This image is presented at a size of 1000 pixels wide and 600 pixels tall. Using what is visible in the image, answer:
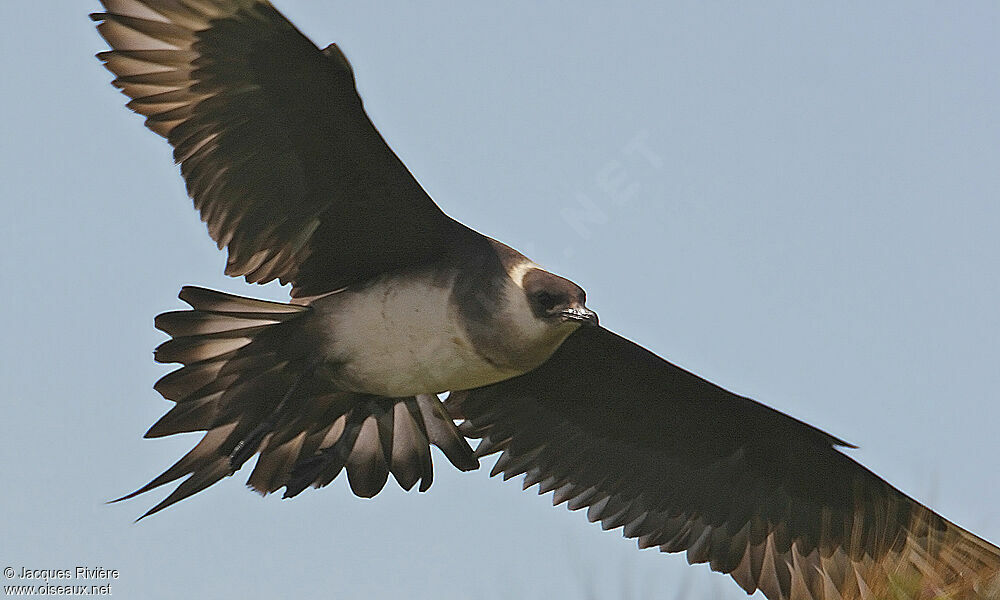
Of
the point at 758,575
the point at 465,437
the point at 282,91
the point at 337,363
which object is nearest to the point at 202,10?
the point at 282,91

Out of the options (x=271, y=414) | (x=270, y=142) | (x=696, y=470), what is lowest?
(x=271, y=414)

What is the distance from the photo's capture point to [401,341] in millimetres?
5605

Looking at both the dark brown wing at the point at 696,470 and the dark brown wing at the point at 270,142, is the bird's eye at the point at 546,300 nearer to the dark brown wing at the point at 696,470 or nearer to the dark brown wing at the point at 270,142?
the dark brown wing at the point at 270,142

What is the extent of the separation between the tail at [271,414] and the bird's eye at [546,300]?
1001mm

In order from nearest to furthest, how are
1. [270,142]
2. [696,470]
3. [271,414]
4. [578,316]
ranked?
[578,316] → [270,142] → [271,414] → [696,470]

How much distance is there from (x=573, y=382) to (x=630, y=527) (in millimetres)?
804

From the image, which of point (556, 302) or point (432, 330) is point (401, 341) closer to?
point (432, 330)

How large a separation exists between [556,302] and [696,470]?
1662 millimetres

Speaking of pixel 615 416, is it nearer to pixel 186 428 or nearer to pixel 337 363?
pixel 337 363

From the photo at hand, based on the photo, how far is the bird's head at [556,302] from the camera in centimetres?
537

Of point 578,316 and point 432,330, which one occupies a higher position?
point 578,316

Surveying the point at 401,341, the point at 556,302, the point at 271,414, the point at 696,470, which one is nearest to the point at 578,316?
the point at 556,302

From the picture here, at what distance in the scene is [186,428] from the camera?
558 cm

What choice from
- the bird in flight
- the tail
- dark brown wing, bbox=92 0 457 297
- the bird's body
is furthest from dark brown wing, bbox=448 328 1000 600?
dark brown wing, bbox=92 0 457 297
